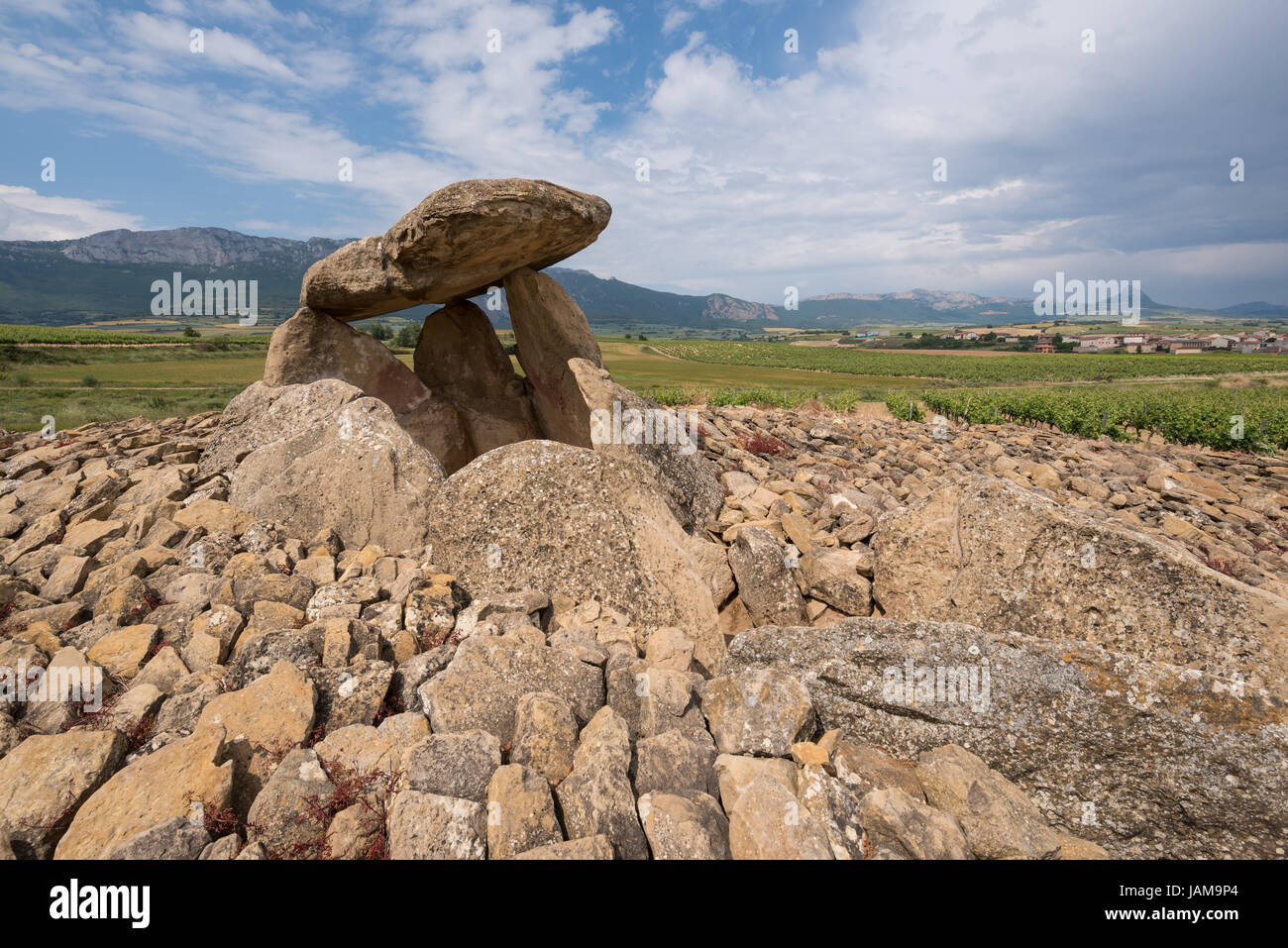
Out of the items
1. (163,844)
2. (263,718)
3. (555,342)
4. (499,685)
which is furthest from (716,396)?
(163,844)

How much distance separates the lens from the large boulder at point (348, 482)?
686 cm

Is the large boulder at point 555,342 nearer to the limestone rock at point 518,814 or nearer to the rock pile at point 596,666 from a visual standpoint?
the rock pile at point 596,666

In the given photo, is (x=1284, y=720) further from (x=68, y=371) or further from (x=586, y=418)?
(x=68, y=371)

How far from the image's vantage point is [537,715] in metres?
3.81

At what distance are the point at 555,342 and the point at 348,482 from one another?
5.11 m

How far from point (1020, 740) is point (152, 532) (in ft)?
26.4

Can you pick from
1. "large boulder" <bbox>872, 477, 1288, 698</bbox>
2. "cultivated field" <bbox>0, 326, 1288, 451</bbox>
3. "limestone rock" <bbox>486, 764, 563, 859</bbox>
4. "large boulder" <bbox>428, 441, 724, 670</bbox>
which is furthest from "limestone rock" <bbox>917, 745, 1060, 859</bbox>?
"cultivated field" <bbox>0, 326, 1288, 451</bbox>

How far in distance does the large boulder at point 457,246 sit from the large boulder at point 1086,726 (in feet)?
23.4

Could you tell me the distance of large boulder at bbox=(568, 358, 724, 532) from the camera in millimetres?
7793

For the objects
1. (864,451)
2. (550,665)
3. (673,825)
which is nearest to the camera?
(673,825)

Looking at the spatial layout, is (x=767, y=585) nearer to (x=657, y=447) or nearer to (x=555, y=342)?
(x=657, y=447)

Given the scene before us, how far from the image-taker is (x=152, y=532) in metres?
6.42

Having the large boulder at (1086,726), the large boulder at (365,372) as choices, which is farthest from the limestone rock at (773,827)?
the large boulder at (365,372)

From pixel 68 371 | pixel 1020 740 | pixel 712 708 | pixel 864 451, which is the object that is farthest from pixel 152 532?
pixel 68 371
